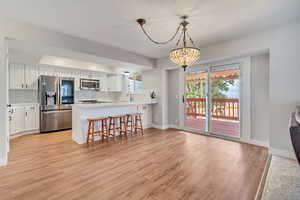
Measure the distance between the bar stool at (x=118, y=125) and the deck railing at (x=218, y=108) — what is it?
2122 mm

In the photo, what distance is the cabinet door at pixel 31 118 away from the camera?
4257mm

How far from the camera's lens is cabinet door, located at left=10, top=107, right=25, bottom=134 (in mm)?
3875

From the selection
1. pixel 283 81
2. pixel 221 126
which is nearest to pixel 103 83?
pixel 221 126

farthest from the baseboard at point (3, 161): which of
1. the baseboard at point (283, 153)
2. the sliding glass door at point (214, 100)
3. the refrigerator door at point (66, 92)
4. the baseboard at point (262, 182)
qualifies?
the baseboard at point (283, 153)

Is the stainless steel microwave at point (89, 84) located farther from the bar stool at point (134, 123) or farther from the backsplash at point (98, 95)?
the bar stool at point (134, 123)

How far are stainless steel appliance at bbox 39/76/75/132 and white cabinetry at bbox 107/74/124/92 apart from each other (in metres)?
1.76

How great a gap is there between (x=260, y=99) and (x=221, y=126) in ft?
3.95

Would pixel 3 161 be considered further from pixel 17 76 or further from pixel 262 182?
pixel 262 182

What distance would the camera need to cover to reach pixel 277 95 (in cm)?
275

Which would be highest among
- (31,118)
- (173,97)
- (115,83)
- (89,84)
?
(115,83)

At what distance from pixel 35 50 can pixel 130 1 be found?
2535 millimetres

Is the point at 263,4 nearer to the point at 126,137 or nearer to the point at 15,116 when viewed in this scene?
the point at 126,137

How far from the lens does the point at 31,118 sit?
4348 mm

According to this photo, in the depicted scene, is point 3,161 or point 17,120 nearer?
point 3,161
